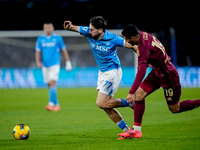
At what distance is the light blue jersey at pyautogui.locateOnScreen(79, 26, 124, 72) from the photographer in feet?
23.1

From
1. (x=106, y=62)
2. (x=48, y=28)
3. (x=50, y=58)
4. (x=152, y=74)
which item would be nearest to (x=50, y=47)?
(x=50, y=58)

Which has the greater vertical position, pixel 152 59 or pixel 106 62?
pixel 152 59

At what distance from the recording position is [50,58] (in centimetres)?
1224

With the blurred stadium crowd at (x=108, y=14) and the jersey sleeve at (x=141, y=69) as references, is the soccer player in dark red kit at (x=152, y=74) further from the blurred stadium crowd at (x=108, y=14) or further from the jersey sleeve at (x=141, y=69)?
the blurred stadium crowd at (x=108, y=14)

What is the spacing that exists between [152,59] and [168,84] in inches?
23.8


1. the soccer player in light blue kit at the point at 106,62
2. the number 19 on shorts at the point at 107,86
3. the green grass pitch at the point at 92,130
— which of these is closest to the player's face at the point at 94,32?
the soccer player in light blue kit at the point at 106,62

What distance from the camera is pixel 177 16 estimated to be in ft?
104

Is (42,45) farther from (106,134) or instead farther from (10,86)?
(10,86)

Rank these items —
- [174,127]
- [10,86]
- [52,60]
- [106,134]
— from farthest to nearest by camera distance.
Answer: [10,86] < [52,60] < [174,127] < [106,134]

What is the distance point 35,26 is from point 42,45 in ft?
65.4

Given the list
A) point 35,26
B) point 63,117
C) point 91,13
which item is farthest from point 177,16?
point 63,117

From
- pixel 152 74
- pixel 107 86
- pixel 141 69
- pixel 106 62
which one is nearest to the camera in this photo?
pixel 141 69

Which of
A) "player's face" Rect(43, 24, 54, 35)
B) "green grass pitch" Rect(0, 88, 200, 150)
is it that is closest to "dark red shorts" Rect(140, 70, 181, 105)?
"green grass pitch" Rect(0, 88, 200, 150)

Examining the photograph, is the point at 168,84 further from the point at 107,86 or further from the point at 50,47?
the point at 50,47
